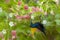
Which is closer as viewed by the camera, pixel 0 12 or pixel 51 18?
pixel 51 18

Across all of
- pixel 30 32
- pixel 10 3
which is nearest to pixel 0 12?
pixel 10 3

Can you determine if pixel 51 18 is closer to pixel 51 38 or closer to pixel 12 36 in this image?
pixel 51 38

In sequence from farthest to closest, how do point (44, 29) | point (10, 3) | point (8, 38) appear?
point (10, 3) < point (8, 38) < point (44, 29)

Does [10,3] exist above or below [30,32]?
above

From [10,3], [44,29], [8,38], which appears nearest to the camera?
[44,29]

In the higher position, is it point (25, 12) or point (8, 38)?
point (25, 12)

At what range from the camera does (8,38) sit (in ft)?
3.82

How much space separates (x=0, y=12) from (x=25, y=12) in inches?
5.6

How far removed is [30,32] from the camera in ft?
3.62

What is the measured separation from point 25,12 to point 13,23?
3.6 inches

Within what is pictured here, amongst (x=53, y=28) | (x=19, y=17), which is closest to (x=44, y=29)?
(x=53, y=28)

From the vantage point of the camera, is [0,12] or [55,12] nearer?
[55,12]

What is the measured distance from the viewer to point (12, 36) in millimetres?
1117

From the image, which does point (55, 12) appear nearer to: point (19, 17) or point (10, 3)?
point (19, 17)
